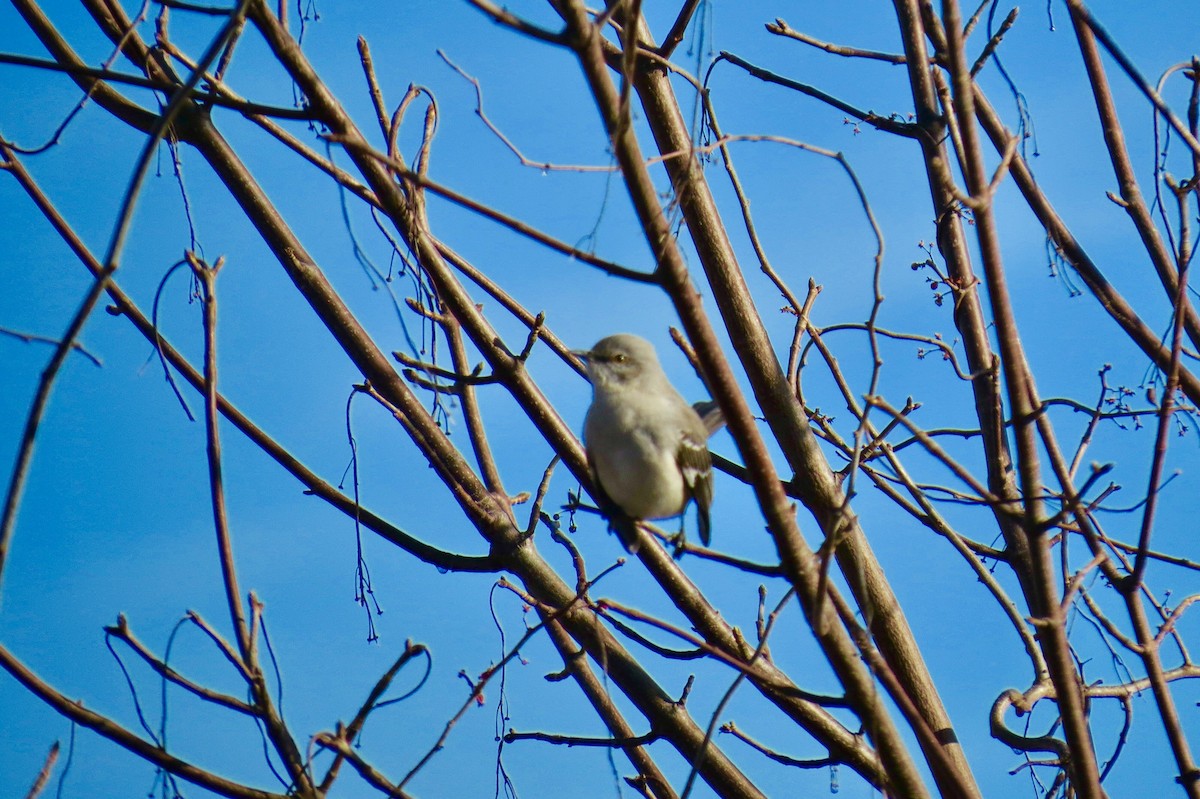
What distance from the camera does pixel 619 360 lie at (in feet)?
15.6

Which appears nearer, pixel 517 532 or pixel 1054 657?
pixel 1054 657

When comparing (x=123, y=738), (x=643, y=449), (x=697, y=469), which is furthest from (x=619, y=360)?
(x=123, y=738)

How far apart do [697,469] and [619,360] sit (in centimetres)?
67

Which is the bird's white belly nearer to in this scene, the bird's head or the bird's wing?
the bird's wing

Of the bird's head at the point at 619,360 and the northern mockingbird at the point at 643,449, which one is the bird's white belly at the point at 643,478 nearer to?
the northern mockingbird at the point at 643,449

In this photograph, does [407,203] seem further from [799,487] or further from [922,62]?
[922,62]

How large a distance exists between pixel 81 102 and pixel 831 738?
11.7ft

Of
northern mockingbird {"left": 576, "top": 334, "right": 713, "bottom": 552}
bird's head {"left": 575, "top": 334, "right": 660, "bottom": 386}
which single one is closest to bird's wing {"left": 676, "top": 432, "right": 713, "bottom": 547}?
northern mockingbird {"left": 576, "top": 334, "right": 713, "bottom": 552}

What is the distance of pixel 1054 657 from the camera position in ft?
9.55

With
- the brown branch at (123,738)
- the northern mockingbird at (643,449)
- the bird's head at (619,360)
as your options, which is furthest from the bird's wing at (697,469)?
the brown branch at (123,738)

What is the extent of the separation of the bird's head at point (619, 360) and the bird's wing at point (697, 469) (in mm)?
444

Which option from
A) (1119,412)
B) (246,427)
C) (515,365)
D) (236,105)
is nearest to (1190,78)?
(1119,412)

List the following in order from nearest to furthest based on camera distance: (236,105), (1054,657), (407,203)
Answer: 1. (1054,657)
2. (236,105)
3. (407,203)

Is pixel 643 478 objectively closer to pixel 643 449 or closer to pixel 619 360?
pixel 643 449
